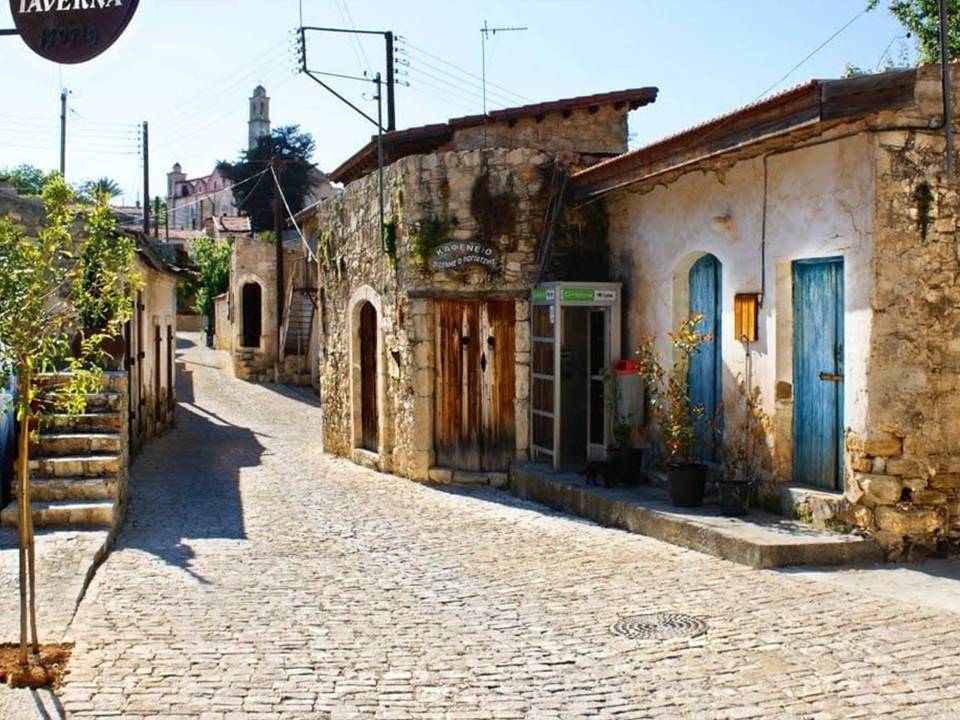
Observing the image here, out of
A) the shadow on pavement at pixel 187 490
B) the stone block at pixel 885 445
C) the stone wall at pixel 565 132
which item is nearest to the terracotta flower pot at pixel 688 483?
the stone block at pixel 885 445

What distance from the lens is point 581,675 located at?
5.29m

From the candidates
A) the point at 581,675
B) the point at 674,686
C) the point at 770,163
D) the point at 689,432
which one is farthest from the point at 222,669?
the point at 770,163

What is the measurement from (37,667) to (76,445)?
15.2ft

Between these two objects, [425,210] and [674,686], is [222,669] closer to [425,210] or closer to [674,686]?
[674,686]

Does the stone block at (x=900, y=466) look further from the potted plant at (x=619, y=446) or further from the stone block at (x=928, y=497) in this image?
the potted plant at (x=619, y=446)

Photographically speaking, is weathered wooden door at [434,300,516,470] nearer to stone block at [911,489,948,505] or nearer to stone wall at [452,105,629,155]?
stone wall at [452,105,629,155]

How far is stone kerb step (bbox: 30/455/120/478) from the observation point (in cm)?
905

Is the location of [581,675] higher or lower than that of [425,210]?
lower

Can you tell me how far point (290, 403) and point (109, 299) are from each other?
19.4 metres

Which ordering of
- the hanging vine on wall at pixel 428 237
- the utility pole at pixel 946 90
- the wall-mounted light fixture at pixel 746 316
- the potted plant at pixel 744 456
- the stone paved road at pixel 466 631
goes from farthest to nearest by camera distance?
1. the hanging vine on wall at pixel 428 237
2. the wall-mounted light fixture at pixel 746 316
3. the potted plant at pixel 744 456
4. the utility pole at pixel 946 90
5. the stone paved road at pixel 466 631

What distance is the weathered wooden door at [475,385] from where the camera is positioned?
39.8 feet

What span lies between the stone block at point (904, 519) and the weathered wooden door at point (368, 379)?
8137 millimetres

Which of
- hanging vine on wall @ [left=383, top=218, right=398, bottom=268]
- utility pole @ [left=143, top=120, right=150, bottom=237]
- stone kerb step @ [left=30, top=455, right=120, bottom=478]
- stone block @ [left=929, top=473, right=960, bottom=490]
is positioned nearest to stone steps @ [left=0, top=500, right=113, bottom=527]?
stone kerb step @ [left=30, top=455, right=120, bottom=478]

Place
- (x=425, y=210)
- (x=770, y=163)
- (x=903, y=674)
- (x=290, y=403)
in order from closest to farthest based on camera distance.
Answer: (x=903, y=674)
(x=770, y=163)
(x=425, y=210)
(x=290, y=403)
